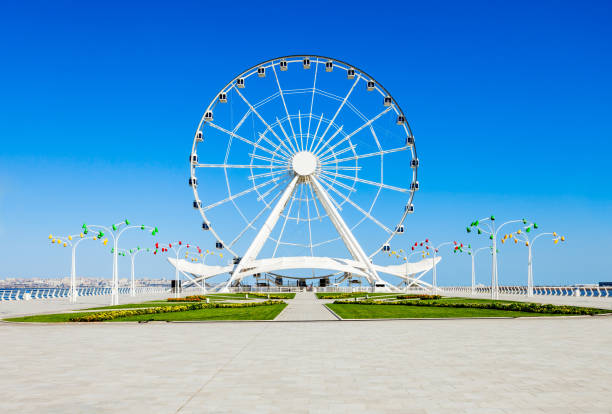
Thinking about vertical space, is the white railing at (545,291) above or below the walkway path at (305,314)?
below

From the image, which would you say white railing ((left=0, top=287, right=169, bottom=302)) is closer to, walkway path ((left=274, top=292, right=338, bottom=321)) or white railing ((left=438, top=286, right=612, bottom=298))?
walkway path ((left=274, top=292, right=338, bottom=321))

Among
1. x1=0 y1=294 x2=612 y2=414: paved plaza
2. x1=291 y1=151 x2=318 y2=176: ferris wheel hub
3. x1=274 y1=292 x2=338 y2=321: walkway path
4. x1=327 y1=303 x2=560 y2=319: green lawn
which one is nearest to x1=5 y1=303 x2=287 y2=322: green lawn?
x1=274 y1=292 x2=338 y2=321: walkway path

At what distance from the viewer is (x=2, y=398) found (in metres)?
8.22

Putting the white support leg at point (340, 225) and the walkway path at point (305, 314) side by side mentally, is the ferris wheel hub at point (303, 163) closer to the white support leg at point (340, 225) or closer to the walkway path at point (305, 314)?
the white support leg at point (340, 225)

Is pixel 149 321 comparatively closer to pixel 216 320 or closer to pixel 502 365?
pixel 216 320

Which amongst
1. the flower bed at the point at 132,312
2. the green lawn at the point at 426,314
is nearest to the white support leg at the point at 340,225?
the flower bed at the point at 132,312

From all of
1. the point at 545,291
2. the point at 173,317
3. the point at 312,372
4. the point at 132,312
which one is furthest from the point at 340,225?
the point at 312,372

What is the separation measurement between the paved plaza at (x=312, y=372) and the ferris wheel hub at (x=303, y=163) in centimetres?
4135

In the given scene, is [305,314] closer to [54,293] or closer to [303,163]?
[303,163]

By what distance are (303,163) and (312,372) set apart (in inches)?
1951

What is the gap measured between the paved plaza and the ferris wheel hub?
4135 centimetres

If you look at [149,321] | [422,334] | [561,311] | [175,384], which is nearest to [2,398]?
[175,384]

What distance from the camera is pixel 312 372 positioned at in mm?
10273

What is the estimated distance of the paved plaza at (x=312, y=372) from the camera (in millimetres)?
7660
